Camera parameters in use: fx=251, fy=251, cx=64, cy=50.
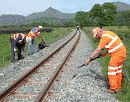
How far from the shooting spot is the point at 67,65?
37.2 feet

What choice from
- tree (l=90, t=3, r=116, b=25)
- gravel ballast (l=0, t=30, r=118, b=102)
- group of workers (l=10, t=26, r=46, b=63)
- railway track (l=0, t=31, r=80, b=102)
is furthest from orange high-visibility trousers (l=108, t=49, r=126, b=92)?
tree (l=90, t=3, r=116, b=25)

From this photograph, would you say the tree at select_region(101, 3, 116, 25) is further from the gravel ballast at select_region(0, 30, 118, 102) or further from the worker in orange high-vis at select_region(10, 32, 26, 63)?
the gravel ballast at select_region(0, 30, 118, 102)

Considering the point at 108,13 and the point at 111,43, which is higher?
the point at 108,13

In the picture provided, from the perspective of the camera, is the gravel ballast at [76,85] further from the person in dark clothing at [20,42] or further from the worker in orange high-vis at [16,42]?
the person in dark clothing at [20,42]

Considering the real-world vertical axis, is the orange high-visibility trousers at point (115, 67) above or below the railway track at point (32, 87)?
above

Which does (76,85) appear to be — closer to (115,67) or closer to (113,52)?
(115,67)

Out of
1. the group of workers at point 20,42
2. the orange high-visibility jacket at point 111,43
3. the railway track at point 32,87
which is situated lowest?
the railway track at point 32,87

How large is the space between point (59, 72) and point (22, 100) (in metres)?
3.20

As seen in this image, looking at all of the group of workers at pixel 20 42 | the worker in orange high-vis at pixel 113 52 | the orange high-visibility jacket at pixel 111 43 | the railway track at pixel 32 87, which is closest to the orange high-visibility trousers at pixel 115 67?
the worker in orange high-vis at pixel 113 52

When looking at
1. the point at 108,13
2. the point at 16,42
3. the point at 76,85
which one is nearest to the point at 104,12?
the point at 108,13

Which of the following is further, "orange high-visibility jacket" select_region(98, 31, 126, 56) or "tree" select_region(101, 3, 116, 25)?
"tree" select_region(101, 3, 116, 25)

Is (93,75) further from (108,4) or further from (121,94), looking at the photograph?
(108,4)

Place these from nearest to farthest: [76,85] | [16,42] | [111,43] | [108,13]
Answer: [111,43]
[76,85]
[16,42]
[108,13]

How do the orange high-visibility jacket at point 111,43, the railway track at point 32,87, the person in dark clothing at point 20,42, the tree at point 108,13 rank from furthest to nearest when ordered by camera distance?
the tree at point 108,13, the person in dark clothing at point 20,42, the orange high-visibility jacket at point 111,43, the railway track at point 32,87
